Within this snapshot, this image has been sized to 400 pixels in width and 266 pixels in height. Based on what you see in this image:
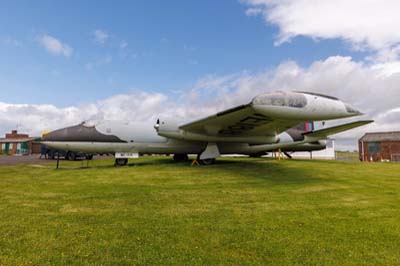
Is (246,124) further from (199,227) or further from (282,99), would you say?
(199,227)

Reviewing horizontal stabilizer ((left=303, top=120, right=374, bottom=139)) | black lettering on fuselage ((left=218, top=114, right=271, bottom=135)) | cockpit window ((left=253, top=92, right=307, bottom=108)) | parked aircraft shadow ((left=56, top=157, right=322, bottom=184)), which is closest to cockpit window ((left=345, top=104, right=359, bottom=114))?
cockpit window ((left=253, top=92, right=307, bottom=108))

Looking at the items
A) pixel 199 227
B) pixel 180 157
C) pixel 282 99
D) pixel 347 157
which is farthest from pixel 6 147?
pixel 347 157

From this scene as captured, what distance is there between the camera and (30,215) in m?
4.38

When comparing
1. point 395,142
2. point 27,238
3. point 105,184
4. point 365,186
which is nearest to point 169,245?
point 27,238

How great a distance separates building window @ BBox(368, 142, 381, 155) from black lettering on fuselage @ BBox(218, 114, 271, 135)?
113 ft

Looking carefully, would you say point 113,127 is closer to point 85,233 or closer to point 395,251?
point 85,233

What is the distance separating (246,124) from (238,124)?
1.16 ft

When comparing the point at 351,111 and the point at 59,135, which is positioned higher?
the point at 351,111

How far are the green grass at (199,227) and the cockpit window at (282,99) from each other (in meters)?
2.44

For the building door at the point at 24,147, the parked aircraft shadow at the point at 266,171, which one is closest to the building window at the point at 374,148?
the parked aircraft shadow at the point at 266,171

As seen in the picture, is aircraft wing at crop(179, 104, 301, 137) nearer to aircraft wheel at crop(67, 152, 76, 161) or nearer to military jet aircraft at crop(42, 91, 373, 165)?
military jet aircraft at crop(42, 91, 373, 165)

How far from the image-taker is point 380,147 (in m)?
37.2

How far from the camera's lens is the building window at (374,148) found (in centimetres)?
3731

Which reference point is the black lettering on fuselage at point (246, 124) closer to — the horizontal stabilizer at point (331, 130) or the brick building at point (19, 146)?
the horizontal stabilizer at point (331, 130)
